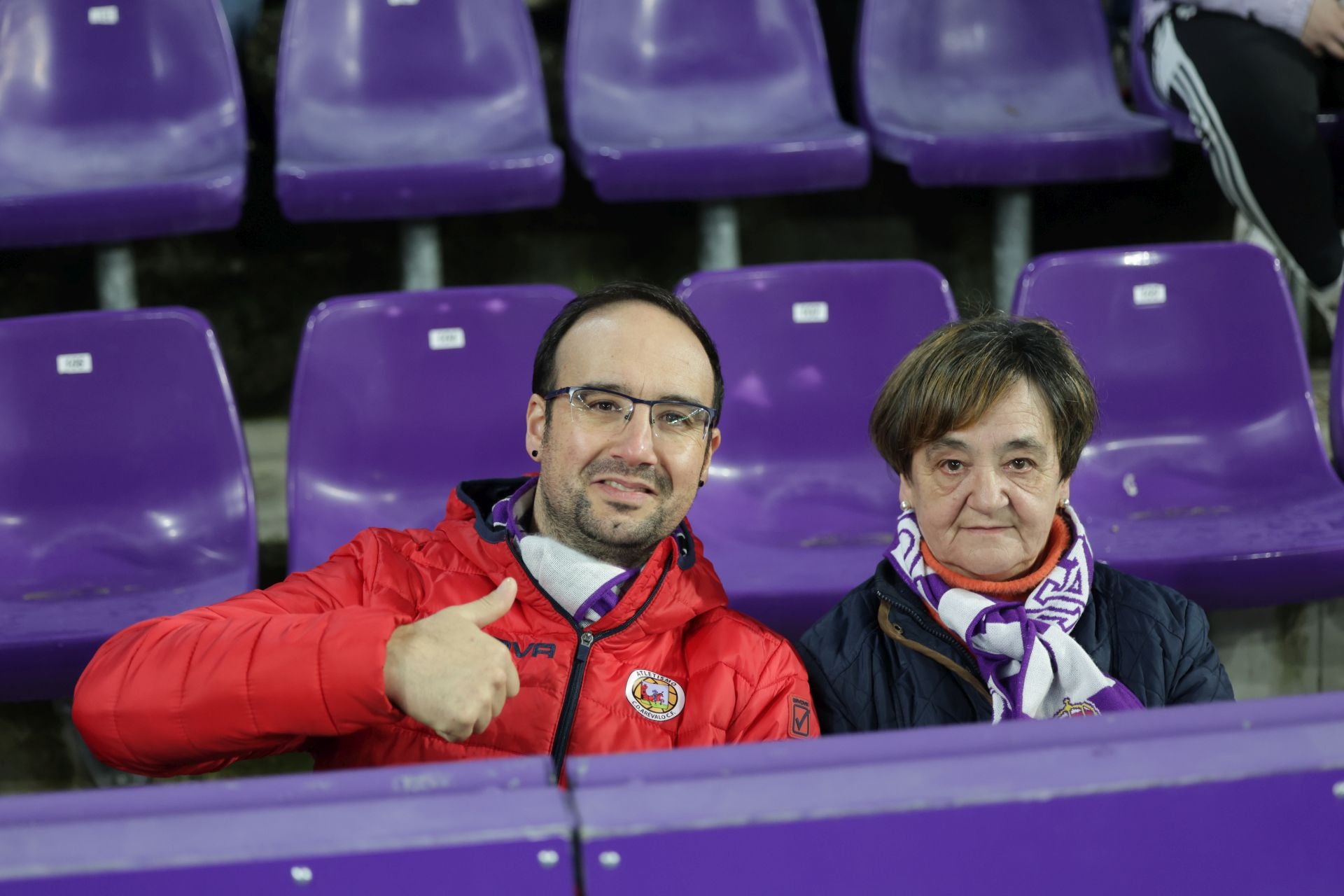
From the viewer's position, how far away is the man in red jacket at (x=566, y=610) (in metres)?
1.12

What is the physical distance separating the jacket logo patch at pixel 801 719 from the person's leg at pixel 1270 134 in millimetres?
1633

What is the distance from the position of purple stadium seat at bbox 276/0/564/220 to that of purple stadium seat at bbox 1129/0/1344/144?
3.95 feet

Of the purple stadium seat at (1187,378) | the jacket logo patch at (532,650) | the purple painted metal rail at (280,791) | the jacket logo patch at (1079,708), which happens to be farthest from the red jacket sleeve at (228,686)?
the purple stadium seat at (1187,378)

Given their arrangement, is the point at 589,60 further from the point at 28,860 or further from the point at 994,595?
the point at 28,860

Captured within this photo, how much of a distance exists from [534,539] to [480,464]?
0.78 meters

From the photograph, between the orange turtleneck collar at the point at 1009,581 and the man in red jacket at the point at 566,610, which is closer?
the man in red jacket at the point at 566,610

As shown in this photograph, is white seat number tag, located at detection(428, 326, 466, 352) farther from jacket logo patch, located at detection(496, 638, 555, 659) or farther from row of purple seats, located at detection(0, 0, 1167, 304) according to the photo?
jacket logo patch, located at detection(496, 638, 555, 659)

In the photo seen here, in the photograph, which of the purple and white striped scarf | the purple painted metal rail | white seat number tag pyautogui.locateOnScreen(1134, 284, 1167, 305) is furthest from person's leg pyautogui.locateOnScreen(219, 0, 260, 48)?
the purple painted metal rail

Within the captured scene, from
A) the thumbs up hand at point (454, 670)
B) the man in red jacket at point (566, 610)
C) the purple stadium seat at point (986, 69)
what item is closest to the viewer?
the thumbs up hand at point (454, 670)

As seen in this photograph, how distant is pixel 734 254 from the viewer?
2.70 meters

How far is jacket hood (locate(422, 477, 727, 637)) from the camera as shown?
1.30 m

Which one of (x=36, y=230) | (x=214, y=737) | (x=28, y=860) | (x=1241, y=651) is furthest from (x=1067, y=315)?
(x=28, y=860)

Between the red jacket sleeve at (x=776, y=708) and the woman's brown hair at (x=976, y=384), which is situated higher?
the woman's brown hair at (x=976, y=384)

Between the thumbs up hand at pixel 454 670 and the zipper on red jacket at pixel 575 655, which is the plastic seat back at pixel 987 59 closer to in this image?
the zipper on red jacket at pixel 575 655
